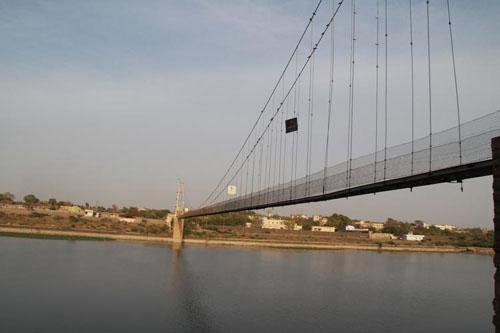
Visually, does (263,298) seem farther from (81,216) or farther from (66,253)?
(81,216)

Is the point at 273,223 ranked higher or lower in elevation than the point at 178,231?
higher

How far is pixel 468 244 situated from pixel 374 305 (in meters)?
46.6

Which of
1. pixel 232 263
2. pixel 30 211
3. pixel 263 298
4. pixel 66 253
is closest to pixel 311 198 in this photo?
pixel 263 298

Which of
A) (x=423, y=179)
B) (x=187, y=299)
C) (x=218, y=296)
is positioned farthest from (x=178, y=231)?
(x=423, y=179)

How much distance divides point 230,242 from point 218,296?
24735mm

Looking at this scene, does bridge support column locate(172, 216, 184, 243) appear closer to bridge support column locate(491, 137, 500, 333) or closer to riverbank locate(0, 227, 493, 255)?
riverbank locate(0, 227, 493, 255)

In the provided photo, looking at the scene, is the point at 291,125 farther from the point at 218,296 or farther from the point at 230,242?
the point at 230,242

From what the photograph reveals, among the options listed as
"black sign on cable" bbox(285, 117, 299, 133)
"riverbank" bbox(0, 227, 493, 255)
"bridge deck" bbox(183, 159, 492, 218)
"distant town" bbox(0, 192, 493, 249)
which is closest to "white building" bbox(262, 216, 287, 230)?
"distant town" bbox(0, 192, 493, 249)

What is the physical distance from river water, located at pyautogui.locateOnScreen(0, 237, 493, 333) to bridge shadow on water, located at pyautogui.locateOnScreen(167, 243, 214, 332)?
0.04m

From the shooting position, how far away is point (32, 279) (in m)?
16.5

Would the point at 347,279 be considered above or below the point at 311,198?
below

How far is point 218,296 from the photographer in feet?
52.0

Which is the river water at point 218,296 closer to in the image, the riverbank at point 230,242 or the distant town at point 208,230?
the riverbank at point 230,242

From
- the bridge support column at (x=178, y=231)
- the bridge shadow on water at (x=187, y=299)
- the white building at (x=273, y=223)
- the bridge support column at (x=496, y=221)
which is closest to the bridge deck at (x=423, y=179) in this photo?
the bridge support column at (x=496, y=221)
